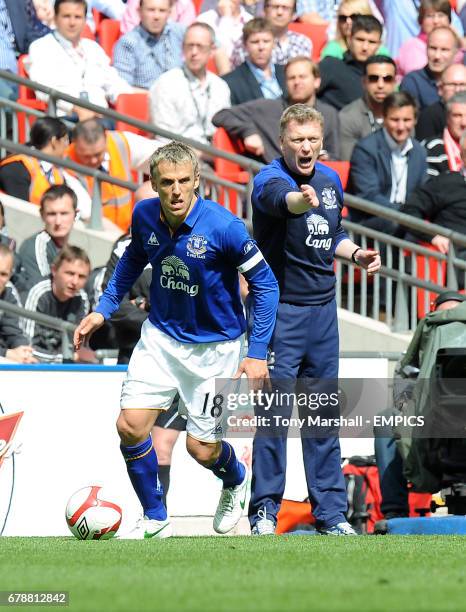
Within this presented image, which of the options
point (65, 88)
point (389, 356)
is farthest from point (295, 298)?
point (65, 88)

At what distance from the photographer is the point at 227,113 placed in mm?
14727

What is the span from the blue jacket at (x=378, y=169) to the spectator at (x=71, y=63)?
2759mm

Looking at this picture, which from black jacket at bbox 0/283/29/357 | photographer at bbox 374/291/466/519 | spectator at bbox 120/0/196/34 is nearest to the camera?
photographer at bbox 374/291/466/519

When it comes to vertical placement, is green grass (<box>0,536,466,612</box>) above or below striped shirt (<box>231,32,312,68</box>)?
below

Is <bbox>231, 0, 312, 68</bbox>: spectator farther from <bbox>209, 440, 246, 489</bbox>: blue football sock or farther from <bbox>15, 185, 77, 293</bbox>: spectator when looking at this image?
<bbox>209, 440, 246, 489</bbox>: blue football sock

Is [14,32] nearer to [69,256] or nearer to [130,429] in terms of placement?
[69,256]

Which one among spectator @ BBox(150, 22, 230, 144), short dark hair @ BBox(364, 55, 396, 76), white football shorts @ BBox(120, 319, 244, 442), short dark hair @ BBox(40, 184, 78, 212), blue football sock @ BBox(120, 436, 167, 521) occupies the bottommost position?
blue football sock @ BBox(120, 436, 167, 521)

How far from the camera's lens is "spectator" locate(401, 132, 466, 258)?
13.9 m

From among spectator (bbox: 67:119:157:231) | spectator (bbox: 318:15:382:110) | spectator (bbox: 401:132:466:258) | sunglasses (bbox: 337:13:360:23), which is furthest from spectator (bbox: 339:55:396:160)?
spectator (bbox: 67:119:157:231)

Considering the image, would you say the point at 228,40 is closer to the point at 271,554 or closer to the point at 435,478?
the point at 435,478

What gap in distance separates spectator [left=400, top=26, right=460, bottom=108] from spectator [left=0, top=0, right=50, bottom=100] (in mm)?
3894

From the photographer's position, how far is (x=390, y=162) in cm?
1429

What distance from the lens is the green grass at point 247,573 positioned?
572 centimetres

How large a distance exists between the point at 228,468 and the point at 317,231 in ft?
5.08
